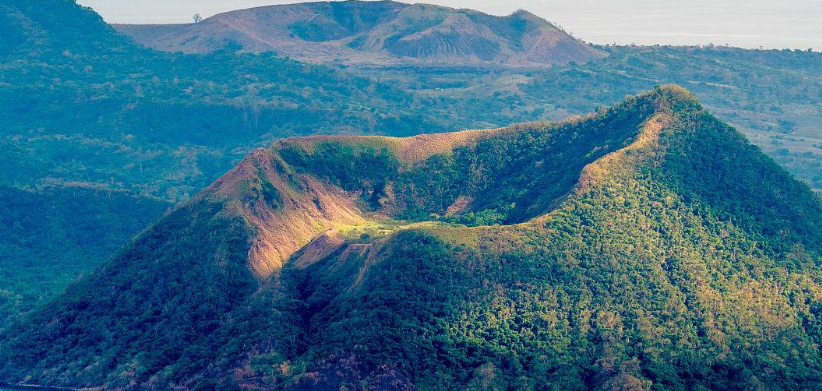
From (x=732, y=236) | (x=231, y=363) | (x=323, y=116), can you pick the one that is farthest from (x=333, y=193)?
(x=323, y=116)

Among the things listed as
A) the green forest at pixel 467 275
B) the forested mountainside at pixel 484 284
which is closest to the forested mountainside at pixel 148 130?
the green forest at pixel 467 275

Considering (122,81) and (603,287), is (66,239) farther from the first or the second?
(122,81)

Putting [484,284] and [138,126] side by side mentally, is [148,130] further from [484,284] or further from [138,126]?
[484,284]

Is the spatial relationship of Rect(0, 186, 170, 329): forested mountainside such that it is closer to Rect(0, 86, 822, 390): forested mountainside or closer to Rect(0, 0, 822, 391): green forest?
Rect(0, 0, 822, 391): green forest

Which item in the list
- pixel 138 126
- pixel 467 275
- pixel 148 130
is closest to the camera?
pixel 467 275

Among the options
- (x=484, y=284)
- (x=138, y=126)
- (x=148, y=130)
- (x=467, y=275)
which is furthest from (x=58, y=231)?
(x=138, y=126)

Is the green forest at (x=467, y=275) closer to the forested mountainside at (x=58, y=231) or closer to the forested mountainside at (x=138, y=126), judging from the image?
the forested mountainside at (x=58, y=231)

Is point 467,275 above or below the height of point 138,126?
above

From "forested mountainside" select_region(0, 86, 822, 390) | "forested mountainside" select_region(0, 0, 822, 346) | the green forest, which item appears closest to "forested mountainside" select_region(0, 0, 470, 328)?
"forested mountainside" select_region(0, 0, 822, 346)

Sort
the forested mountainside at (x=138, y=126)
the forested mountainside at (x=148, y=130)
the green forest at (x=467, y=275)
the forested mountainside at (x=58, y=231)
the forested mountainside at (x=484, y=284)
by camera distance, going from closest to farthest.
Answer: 1. the forested mountainside at (x=484, y=284)
2. the green forest at (x=467, y=275)
3. the forested mountainside at (x=58, y=231)
4. the forested mountainside at (x=148, y=130)
5. the forested mountainside at (x=138, y=126)
